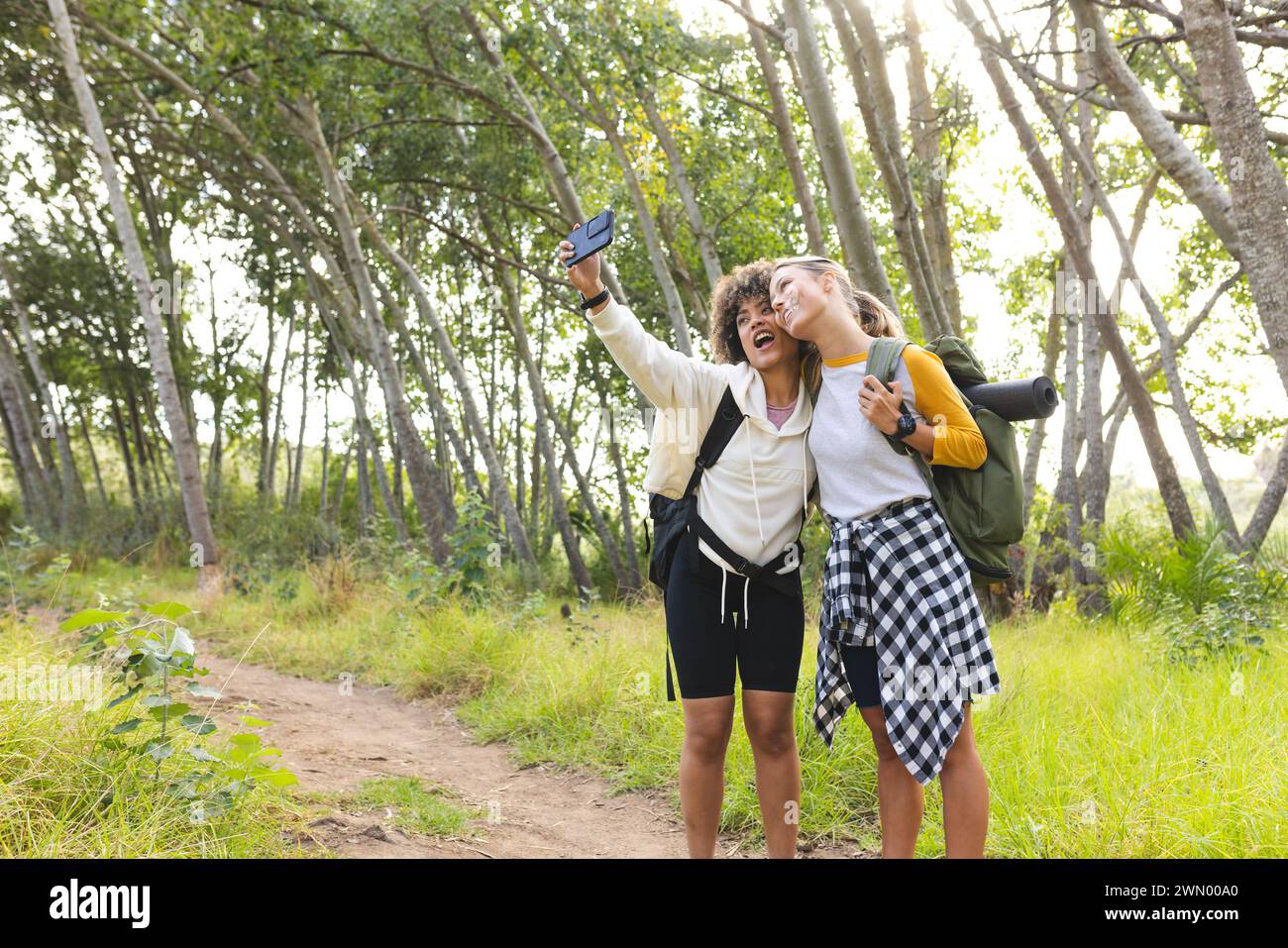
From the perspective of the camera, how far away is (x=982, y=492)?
2422 mm

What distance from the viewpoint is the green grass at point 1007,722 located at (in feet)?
9.59

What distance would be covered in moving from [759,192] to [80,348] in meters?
14.7

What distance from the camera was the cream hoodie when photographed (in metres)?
2.64

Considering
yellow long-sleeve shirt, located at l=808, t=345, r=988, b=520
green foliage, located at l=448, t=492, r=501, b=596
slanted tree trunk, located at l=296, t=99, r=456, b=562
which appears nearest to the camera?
yellow long-sleeve shirt, located at l=808, t=345, r=988, b=520

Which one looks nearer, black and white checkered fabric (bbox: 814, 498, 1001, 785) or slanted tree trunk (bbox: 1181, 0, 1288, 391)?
black and white checkered fabric (bbox: 814, 498, 1001, 785)

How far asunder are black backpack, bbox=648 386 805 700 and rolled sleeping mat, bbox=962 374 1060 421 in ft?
2.04

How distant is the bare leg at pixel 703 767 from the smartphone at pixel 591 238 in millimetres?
1309

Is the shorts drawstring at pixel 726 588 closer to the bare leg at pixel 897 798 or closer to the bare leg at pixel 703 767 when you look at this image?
the bare leg at pixel 703 767

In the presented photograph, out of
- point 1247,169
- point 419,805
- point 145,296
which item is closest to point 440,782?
point 419,805

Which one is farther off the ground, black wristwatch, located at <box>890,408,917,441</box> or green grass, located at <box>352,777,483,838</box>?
black wristwatch, located at <box>890,408,917,441</box>

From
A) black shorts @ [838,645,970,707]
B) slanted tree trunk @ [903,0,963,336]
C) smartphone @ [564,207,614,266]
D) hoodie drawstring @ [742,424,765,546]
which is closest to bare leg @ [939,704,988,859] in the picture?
black shorts @ [838,645,970,707]

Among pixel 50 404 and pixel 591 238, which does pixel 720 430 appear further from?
pixel 50 404

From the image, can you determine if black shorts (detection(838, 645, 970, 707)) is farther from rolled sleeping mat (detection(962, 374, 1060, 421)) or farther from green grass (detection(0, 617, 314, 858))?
green grass (detection(0, 617, 314, 858))
